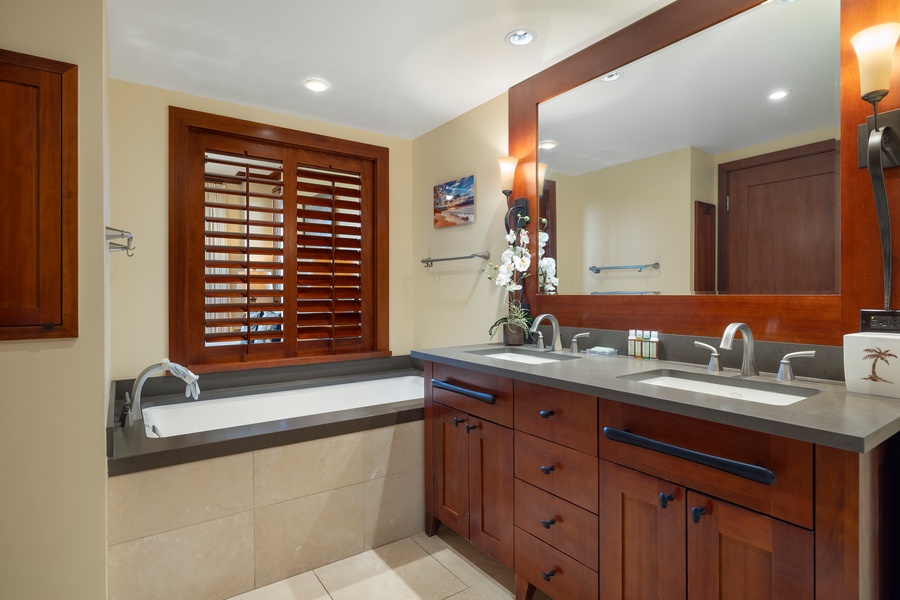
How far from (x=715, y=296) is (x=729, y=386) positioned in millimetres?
402

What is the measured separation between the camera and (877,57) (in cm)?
125

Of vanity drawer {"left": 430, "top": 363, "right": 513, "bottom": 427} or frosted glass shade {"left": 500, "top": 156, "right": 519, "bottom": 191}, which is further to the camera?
frosted glass shade {"left": 500, "top": 156, "right": 519, "bottom": 191}

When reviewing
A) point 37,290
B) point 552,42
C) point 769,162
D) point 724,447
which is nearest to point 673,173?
point 769,162

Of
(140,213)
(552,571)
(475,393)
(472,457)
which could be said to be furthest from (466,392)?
(140,213)

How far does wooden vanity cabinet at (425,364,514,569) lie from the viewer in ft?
6.02

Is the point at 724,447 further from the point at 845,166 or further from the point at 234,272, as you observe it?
the point at 234,272

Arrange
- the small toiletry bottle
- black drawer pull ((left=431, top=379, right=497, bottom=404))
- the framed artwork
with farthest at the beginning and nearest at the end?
1. the framed artwork
2. the small toiletry bottle
3. black drawer pull ((left=431, top=379, right=497, bottom=404))

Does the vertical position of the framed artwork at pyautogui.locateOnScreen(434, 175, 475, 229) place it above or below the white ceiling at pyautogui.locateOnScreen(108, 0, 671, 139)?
below

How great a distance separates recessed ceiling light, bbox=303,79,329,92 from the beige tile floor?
2.49 meters

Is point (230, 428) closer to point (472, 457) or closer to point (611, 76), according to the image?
point (472, 457)

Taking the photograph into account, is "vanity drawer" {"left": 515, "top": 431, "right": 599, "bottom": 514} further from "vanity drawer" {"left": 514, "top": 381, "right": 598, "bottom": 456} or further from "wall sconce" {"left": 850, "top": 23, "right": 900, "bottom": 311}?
"wall sconce" {"left": 850, "top": 23, "right": 900, "bottom": 311}

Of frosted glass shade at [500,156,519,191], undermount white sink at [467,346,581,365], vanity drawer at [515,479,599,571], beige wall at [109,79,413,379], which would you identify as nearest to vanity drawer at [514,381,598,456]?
vanity drawer at [515,479,599,571]

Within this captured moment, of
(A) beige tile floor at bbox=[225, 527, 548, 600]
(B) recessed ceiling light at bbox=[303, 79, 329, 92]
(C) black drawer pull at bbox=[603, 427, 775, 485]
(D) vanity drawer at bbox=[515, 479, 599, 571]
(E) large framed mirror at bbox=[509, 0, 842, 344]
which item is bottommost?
(A) beige tile floor at bbox=[225, 527, 548, 600]

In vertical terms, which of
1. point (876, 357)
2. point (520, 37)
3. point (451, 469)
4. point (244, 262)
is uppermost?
point (520, 37)
